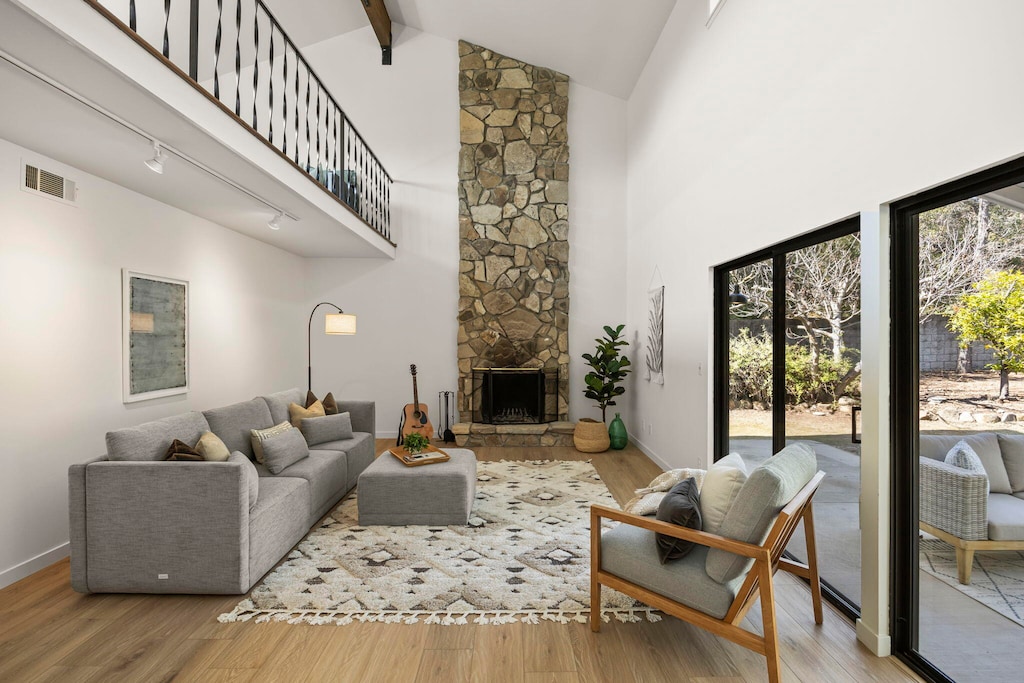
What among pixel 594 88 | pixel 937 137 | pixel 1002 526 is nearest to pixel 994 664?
pixel 1002 526

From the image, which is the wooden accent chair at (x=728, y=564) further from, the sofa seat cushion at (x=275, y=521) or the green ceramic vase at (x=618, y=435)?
Result: the green ceramic vase at (x=618, y=435)

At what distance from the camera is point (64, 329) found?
3.38 metres

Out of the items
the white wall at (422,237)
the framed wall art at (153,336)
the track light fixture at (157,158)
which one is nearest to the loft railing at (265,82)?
the white wall at (422,237)

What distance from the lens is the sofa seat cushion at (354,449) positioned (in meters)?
4.54

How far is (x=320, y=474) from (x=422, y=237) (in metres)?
4.11

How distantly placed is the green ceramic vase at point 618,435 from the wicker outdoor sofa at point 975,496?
14.2ft

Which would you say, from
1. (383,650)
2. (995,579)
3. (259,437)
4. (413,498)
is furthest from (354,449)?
(995,579)

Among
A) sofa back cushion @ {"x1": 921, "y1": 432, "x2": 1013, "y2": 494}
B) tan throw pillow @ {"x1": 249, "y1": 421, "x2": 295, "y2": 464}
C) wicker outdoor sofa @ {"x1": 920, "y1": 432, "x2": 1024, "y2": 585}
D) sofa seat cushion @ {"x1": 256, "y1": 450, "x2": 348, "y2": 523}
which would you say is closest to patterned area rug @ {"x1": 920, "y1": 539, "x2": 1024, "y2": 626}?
wicker outdoor sofa @ {"x1": 920, "y1": 432, "x2": 1024, "y2": 585}

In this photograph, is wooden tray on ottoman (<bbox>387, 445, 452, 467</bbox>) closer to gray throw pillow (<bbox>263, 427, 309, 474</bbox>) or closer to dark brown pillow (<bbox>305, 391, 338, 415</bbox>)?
gray throw pillow (<bbox>263, 427, 309, 474</bbox>)

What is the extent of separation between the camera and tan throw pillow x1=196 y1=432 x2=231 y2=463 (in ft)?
10.4

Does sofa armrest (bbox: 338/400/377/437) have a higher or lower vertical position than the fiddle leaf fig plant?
lower

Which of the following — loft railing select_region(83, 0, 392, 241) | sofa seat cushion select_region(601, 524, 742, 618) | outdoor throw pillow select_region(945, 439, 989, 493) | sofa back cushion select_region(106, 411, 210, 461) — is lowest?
sofa seat cushion select_region(601, 524, 742, 618)

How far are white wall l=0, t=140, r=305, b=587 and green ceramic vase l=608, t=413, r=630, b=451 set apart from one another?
444 cm

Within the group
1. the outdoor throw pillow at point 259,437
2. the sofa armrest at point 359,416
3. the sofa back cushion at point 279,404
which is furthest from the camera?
the sofa armrest at point 359,416
